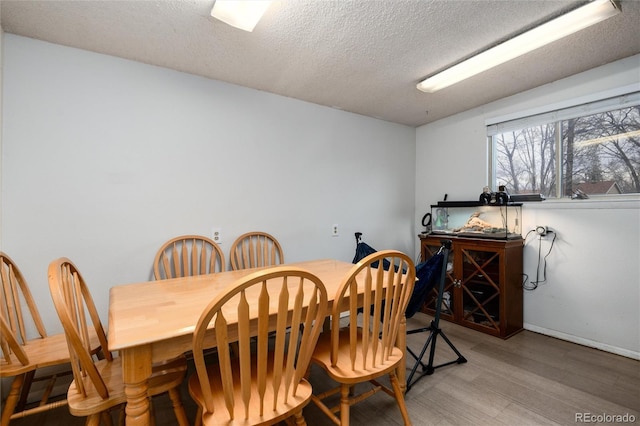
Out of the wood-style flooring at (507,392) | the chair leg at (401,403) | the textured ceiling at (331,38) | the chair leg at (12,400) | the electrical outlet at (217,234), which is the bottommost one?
the wood-style flooring at (507,392)

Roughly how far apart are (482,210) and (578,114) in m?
1.07

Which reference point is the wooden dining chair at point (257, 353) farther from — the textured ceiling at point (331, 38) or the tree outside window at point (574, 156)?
the tree outside window at point (574, 156)

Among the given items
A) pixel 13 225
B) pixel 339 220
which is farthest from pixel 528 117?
pixel 13 225

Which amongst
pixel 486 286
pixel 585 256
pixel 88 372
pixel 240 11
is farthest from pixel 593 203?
pixel 88 372

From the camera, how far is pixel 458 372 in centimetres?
198

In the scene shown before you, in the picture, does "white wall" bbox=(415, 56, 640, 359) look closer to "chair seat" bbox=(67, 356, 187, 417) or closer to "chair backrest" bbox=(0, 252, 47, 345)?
"chair seat" bbox=(67, 356, 187, 417)

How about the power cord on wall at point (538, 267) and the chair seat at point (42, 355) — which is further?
the power cord on wall at point (538, 267)

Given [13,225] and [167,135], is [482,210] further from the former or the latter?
[13,225]

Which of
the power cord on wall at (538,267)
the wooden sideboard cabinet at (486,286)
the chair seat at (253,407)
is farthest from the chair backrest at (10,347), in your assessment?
the power cord on wall at (538,267)

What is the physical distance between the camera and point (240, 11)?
1499mm

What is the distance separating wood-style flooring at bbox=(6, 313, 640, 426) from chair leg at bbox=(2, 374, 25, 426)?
335mm

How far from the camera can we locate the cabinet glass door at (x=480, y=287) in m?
2.56

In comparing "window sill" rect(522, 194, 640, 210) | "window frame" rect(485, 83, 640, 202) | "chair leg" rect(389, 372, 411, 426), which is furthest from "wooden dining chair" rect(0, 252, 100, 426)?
"window frame" rect(485, 83, 640, 202)

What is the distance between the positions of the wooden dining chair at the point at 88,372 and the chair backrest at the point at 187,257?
71 centimetres
